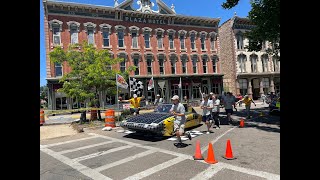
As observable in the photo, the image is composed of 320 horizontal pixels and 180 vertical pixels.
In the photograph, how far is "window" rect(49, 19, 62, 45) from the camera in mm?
24500

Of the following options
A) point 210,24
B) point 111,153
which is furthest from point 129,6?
point 111,153

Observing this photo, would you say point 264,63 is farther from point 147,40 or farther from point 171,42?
point 147,40

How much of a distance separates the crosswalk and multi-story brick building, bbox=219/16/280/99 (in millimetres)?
29829

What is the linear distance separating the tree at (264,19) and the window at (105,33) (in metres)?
17.0

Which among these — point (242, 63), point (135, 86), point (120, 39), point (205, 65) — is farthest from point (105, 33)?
point (242, 63)

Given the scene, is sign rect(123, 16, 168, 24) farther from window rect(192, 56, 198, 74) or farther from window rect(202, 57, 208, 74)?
window rect(202, 57, 208, 74)

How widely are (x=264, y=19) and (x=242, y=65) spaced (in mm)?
21548

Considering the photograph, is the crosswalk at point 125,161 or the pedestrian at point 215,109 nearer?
the crosswalk at point 125,161

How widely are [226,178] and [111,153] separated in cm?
383

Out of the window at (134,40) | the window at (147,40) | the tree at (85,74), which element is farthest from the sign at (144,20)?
the tree at (85,74)

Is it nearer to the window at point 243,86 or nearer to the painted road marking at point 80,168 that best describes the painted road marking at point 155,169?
the painted road marking at point 80,168

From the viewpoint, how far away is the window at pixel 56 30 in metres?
24.5

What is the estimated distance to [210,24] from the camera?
33.7m
